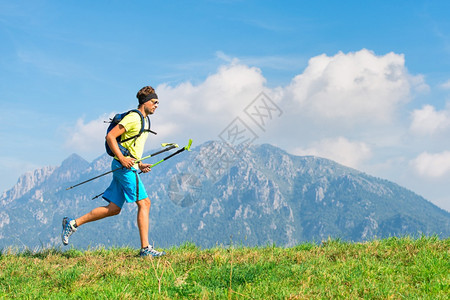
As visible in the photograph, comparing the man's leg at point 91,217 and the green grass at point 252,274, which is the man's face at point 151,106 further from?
the green grass at point 252,274

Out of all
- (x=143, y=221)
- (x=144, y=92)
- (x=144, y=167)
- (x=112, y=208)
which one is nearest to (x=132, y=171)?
(x=144, y=167)

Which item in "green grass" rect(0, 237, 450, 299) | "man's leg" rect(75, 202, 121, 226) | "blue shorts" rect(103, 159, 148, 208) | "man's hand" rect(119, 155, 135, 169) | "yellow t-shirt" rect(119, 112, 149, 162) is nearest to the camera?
"green grass" rect(0, 237, 450, 299)

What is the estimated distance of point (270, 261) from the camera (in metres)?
7.08

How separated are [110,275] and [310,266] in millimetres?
3275

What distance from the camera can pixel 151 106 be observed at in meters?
8.95

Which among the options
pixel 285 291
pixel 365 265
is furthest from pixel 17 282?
pixel 365 265

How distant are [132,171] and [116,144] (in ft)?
2.19

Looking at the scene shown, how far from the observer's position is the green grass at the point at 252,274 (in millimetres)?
5340

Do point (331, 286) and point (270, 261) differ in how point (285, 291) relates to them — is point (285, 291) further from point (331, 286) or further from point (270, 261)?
point (270, 261)

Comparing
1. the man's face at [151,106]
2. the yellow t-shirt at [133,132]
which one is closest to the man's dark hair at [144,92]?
the man's face at [151,106]

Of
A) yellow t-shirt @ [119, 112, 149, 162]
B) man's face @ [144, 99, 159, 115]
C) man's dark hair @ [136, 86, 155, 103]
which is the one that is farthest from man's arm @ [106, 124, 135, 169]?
man's dark hair @ [136, 86, 155, 103]

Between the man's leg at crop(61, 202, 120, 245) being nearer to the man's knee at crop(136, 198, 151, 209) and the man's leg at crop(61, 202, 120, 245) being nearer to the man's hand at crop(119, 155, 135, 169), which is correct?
the man's knee at crop(136, 198, 151, 209)

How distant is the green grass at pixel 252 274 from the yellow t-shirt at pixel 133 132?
2.25m

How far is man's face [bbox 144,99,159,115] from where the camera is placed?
29.3ft
